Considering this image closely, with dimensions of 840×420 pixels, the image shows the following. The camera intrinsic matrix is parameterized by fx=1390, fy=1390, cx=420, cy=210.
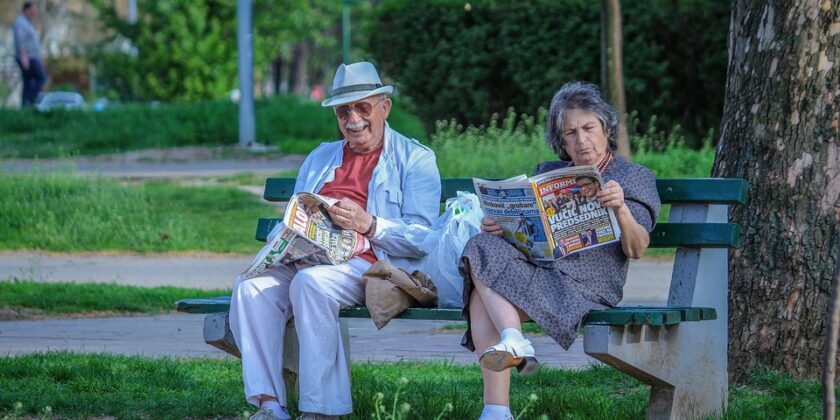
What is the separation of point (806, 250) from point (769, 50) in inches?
31.5

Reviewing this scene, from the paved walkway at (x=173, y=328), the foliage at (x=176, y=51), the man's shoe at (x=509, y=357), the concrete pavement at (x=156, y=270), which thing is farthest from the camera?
the foliage at (x=176, y=51)

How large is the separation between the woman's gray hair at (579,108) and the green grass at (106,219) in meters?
5.95

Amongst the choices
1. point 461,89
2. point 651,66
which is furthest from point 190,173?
point 651,66

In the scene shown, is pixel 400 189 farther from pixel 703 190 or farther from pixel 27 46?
pixel 27 46

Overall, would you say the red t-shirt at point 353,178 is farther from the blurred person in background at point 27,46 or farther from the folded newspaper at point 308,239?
the blurred person in background at point 27,46

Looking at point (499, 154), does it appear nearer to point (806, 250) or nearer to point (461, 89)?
point (461, 89)

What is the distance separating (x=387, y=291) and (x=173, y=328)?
10.5ft

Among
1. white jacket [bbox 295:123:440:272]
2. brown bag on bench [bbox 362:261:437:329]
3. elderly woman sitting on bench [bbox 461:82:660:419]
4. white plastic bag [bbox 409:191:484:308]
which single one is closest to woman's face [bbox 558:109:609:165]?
elderly woman sitting on bench [bbox 461:82:660:419]

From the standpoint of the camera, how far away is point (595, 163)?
482 cm

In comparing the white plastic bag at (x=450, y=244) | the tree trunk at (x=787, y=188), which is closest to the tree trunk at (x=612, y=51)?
the tree trunk at (x=787, y=188)

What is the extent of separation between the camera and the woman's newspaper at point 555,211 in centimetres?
445

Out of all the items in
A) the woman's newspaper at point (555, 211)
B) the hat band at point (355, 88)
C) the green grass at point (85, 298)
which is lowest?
the green grass at point (85, 298)

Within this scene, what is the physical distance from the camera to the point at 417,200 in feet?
17.0

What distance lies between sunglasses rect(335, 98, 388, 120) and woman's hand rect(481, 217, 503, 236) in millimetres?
713
